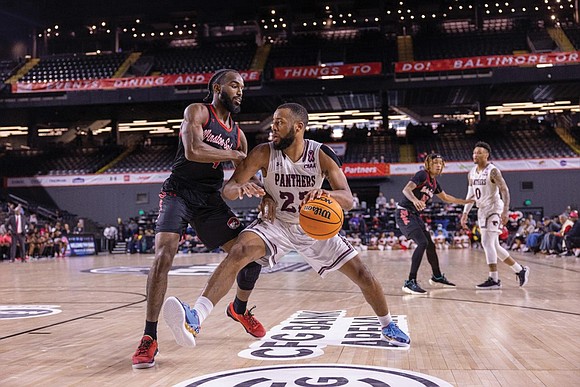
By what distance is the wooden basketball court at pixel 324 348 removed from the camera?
3334mm

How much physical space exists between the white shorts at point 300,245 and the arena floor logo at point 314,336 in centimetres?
52

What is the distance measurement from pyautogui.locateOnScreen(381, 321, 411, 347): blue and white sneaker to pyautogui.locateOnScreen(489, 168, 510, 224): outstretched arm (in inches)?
156

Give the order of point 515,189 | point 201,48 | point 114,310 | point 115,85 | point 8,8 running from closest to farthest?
point 114,310
point 515,189
point 115,85
point 8,8
point 201,48

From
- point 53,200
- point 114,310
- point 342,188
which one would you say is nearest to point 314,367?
point 342,188

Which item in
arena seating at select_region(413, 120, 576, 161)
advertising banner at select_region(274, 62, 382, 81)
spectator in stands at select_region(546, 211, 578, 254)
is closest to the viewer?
spectator in stands at select_region(546, 211, 578, 254)

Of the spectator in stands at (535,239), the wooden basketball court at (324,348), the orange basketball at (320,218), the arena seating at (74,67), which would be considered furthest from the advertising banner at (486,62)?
the orange basketball at (320,218)

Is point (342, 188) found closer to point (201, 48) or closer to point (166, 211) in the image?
point (166, 211)

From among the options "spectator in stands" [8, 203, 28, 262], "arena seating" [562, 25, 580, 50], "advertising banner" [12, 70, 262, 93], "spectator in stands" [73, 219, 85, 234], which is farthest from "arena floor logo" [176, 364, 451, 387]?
"arena seating" [562, 25, 580, 50]

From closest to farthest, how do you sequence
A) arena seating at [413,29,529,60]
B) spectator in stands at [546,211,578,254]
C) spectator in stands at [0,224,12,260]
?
spectator in stands at [546,211,578,254] < spectator in stands at [0,224,12,260] < arena seating at [413,29,529,60]

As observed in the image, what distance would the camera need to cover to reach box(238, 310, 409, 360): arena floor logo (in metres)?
3.83

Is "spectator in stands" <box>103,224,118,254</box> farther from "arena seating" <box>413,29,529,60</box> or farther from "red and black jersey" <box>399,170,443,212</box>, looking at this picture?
"red and black jersey" <box>399,170,443,212</box>

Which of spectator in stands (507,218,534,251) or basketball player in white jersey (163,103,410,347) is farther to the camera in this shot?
spectator in stands (507,218,534,251)

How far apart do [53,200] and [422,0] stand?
2211cm

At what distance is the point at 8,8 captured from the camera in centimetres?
3234
